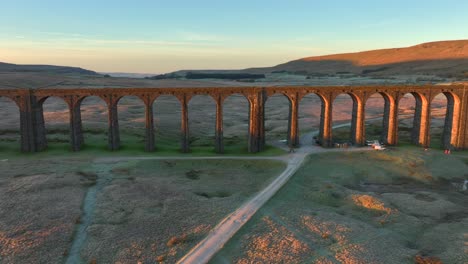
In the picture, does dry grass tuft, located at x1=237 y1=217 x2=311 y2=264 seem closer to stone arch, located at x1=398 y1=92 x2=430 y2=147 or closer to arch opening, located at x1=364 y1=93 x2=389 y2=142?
arch opening, located at x1=364 y1=93 x2=389 y2=142

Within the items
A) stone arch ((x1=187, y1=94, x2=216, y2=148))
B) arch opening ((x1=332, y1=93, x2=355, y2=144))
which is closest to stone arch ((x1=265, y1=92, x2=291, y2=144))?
arch opening ((x1=332, y1=93, x2=355, y2=144))

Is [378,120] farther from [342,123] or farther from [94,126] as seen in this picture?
[94,126]

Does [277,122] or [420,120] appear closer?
[420,120]

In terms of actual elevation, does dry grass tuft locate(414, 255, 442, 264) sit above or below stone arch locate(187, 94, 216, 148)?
below

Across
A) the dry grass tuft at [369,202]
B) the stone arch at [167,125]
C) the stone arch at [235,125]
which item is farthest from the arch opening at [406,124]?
the stone arch at [167,125]

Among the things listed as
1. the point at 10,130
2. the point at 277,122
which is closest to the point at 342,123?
the point at 277,122

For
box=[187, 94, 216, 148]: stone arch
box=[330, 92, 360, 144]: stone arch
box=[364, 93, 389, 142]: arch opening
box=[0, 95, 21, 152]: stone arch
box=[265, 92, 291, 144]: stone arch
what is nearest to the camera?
box=[0, 95, 21, 152]: stone arch
